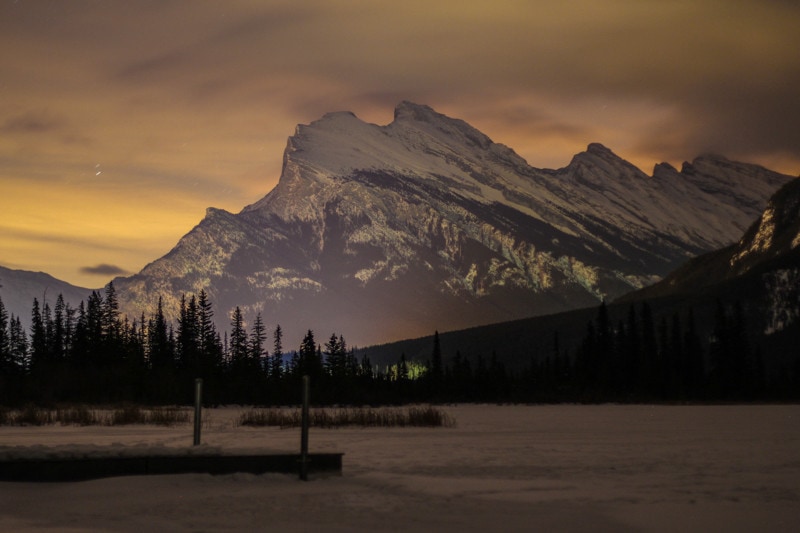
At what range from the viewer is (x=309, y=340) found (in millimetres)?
154875

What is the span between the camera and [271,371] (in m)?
152

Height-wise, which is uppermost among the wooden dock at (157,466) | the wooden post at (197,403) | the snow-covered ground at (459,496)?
the wooden post at (197,403)

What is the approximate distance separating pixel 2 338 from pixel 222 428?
8456cm

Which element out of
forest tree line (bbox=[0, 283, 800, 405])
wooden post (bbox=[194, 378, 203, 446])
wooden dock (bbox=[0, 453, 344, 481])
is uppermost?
forest tree line (bbox=[0, 283, 800, 405])

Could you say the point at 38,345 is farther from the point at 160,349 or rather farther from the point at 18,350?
the point at 160,349

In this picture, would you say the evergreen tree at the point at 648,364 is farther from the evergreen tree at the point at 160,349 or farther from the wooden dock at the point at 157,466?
the wooden dock at the point at 157,466

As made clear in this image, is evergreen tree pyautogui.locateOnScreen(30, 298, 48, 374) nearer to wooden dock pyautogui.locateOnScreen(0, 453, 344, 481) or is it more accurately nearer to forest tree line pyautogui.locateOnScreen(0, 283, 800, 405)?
forest tree line pyautogui.locateOnScreen(0, 283, 800, 405)

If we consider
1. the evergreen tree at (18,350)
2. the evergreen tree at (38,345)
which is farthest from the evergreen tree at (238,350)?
the evergreen tree at (18,350)

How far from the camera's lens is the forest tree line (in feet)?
349

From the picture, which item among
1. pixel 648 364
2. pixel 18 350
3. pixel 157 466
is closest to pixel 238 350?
pixel 18 350

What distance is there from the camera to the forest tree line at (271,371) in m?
106

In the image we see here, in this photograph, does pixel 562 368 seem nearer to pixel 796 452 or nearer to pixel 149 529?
pixel 796 452

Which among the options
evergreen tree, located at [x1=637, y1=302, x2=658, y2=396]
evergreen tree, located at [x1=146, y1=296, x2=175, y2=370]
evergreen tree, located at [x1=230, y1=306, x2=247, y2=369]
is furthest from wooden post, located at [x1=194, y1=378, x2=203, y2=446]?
evergreen tree, located at [x1=637, y1=302, x2=658, y2=396]

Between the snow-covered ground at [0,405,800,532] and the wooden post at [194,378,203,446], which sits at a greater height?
the wooden post at [194,378,203,446]
